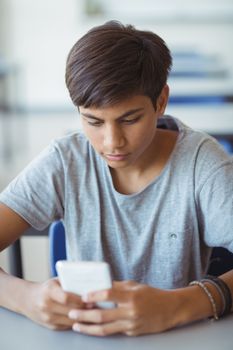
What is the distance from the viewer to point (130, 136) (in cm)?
102

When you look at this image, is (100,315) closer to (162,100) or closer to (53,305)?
(53,305)

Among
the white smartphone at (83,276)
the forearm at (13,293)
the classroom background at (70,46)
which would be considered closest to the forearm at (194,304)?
the white smartphone at (83,276)

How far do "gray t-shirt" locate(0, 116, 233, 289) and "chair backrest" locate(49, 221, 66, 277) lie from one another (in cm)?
8

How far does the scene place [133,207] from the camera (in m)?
1.15

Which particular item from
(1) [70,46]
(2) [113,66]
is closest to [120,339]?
(2) [113,66]

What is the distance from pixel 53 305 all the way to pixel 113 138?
30 centimetres

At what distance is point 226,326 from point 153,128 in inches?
14.8

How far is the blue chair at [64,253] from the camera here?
1.28 m

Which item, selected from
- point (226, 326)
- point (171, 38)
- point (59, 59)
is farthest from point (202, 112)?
point (226, 326)

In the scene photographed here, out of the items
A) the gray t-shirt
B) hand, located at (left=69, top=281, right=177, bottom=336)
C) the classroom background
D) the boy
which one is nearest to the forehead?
the boy

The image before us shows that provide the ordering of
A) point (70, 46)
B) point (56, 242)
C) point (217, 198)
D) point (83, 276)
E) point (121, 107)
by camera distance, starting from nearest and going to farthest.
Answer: point (83, 276), point (121, 107), point (217, 198), point (56, 242), point (70, 46)

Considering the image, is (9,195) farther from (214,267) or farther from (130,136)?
(214,267)

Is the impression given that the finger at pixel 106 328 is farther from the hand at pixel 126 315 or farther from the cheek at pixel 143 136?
the cheek at pixel 143 136

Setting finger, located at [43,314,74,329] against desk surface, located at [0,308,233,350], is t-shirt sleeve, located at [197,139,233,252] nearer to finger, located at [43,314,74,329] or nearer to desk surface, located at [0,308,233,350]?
desk surface, located at [0,308,233,350]
